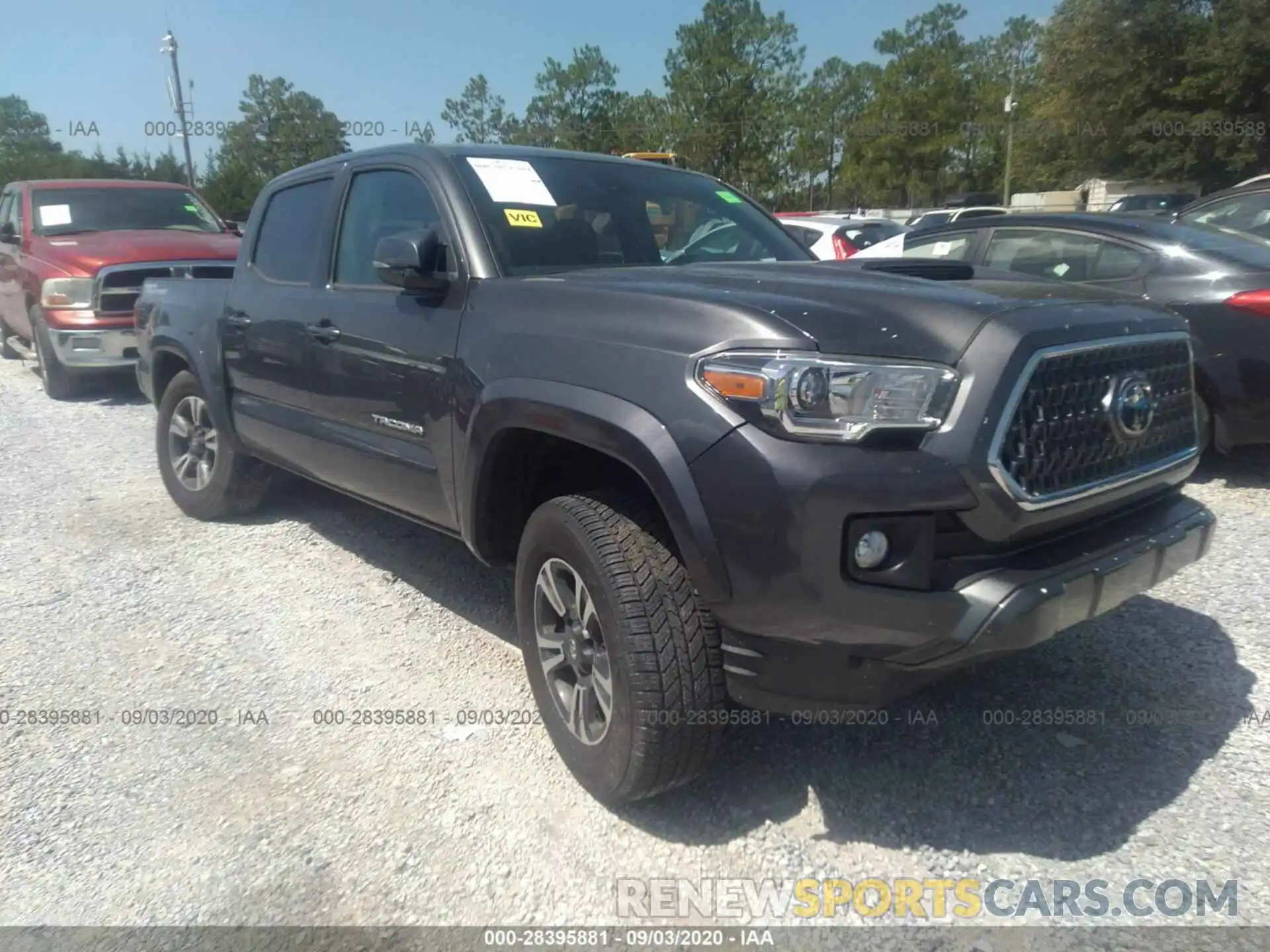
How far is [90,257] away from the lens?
28.4 ft

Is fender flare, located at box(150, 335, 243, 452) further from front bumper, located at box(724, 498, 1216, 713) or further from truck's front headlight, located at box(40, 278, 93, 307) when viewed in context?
truck's front headlight, located at box(40, 278, 93, 307)

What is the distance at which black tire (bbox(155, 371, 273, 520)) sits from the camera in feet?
17.0

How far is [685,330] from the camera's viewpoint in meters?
2.45

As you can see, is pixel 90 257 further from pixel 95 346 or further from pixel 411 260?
pixel 411 260

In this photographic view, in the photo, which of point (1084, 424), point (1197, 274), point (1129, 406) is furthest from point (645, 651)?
point (1197, 274)

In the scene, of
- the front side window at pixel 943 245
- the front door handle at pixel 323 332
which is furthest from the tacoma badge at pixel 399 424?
the front side window at pixel 943 245

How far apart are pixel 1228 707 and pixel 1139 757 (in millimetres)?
496

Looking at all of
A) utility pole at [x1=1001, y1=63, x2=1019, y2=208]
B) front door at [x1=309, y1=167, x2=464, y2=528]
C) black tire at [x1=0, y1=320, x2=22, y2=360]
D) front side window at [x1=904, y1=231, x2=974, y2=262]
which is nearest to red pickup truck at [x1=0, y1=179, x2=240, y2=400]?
black tire at [x1=0, y1=320, x2=22, y2=360]

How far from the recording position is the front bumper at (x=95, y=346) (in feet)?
27.9

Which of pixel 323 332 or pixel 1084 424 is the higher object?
pixel 323 332

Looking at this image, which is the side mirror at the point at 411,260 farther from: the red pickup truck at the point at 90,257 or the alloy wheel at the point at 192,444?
the red pickup truck at the point at 90,257

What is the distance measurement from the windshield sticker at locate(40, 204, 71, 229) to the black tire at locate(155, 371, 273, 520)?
5.03m

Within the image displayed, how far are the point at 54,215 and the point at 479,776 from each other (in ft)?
29.1

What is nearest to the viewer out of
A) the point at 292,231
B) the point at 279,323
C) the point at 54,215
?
the point at 279,323
